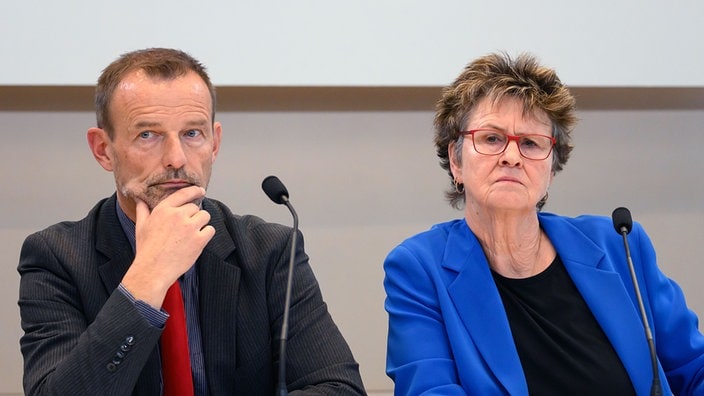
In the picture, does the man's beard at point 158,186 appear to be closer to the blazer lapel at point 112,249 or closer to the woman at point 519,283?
the blazer lapel at point 112,249

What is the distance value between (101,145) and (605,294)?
51.1 inches

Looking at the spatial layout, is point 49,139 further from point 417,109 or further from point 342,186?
point 417,109

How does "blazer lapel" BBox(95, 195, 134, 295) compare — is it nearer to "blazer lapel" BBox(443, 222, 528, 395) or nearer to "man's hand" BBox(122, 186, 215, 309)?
"man's hand" BBox(122, 186, 215, 309)

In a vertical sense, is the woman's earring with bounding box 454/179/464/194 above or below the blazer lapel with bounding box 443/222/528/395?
above

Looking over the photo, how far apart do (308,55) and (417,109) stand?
59 cm

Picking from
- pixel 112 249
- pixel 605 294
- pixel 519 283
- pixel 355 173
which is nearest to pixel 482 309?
pixel 519 283

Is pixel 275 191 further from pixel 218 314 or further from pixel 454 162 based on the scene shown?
pixel 454 162

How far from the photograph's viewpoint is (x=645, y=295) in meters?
2.43

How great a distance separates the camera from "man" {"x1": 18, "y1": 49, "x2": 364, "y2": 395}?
2.02 meters

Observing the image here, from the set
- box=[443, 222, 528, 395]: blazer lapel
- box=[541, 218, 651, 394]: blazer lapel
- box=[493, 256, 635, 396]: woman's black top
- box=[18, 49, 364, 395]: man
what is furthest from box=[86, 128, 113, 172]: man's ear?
box=[541, 218, 651, 394]: blazer lapel

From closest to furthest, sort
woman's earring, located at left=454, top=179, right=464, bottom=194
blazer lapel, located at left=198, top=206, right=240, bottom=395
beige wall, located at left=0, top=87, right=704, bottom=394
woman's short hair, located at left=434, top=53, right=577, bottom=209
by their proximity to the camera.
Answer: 1. blazer lapel, located at left=198, top=206, right=240, bottom=395
2. woman's short hair, located at left=434, top=53, right=577, bottom=209
3. woman's earring, located at left=454, top=179, right=464, bottom=194
4. beige wall, located at left=0, top=87, right=704, bottom=394

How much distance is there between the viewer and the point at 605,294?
94.0 inches

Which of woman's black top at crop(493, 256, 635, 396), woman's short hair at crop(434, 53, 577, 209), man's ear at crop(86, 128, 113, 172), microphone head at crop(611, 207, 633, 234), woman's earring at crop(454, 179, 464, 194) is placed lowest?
woman's black top at crop(493, 256, 635, 396)

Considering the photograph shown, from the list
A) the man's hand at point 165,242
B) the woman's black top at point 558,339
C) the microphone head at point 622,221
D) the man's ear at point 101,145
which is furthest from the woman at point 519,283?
the man's ear at point 101,145
